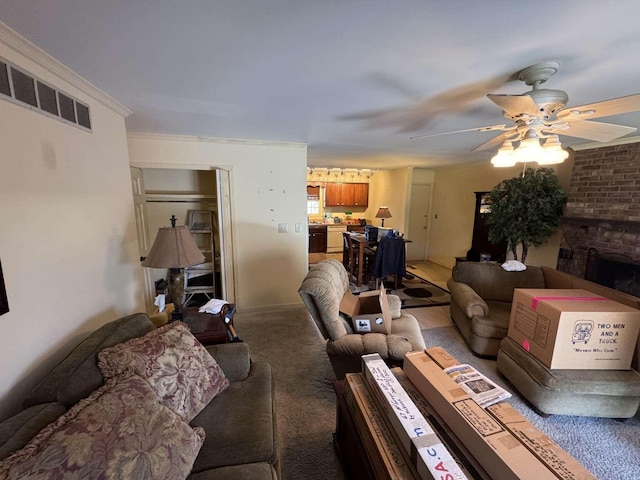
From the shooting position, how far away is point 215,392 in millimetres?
1442

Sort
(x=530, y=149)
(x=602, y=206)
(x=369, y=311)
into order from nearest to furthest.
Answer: (x=530, y=149), (x=369, y=311), (x=602, y=206)

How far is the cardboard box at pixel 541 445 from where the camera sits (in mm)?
810

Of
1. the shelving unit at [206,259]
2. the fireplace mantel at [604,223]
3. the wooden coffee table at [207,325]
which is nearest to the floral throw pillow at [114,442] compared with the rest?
the wooden coffee table at [207,325]

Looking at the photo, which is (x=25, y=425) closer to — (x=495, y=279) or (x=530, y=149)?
(x=530, y=149)

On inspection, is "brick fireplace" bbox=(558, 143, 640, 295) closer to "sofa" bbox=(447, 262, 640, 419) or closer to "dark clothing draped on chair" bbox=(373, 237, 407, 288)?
"sofa" bbox=(447, 262, 640, 419)

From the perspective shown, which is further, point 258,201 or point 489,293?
point 258,201

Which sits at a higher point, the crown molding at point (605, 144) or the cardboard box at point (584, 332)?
the crown molding at point (605, 144)

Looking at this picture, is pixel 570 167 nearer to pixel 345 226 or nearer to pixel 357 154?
pixel 357 154

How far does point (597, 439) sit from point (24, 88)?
3807 mm

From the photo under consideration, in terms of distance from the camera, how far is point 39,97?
53.4 inches

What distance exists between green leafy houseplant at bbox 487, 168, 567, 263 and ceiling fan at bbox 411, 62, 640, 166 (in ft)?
6.25

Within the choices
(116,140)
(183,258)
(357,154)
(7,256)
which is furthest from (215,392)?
(357,154)

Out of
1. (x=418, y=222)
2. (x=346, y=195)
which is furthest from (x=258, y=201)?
(x=346, y=195)

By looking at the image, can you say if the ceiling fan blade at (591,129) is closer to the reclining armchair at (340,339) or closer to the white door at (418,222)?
the reclining armchair at (340,339)
